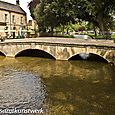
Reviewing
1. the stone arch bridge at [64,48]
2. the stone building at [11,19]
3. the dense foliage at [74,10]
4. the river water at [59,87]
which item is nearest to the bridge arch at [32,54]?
the stone arch bridge at [64,48]

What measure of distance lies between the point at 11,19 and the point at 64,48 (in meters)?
34.2

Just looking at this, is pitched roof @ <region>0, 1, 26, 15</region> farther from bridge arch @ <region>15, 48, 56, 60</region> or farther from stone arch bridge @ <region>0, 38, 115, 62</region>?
stone arch bridge @ <region>0, 38, 115, 62</region>

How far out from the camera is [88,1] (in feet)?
154

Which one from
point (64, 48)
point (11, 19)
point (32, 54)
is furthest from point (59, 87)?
point (11, 19)

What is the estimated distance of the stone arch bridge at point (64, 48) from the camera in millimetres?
35344

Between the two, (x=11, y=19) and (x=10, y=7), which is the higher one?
(x=10, y=7)

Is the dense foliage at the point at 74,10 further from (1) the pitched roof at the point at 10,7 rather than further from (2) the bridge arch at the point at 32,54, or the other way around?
(1) the pitched roof at the point at 10,7

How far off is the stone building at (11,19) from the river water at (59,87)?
28973 mm

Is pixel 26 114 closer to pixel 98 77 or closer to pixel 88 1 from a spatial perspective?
pixel 98 77

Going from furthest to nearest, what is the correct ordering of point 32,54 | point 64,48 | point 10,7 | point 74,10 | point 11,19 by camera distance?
point 10,7, point 11,19, point 74,10, point 32,54, point 64,48

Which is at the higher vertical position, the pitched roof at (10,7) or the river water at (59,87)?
the pitched roof at (10,7)

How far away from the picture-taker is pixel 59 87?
23.3 m

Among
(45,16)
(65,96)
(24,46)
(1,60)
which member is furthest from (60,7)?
(65,96)

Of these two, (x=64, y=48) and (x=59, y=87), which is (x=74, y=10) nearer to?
(x=64, y=48)
